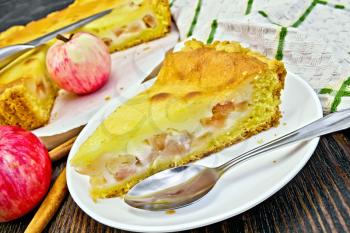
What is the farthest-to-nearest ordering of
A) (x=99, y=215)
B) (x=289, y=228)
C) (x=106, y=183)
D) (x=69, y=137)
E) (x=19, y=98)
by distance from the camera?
(x=19, y=98) < (x=69, y=137) < (x=106, y=183) < (x=99, y=215) < (x=289, y=228)

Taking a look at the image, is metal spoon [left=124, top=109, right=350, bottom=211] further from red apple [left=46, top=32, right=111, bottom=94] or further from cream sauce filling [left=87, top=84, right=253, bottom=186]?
red apple [left=46, top=32, right=111, bottom=94]

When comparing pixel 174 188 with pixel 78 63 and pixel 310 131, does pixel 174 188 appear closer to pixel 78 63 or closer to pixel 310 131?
pixel 310 131

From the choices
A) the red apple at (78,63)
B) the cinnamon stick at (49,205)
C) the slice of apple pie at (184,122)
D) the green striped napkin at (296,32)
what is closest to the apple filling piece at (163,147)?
the slice of apple pie at (184,122)

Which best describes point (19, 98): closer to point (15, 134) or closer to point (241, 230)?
point (15, 134)

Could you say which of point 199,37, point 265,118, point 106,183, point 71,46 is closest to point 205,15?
point 199,37

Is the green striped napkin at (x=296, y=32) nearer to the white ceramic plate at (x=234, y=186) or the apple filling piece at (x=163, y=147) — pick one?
the white ceramic plate at (x=234, y=186)

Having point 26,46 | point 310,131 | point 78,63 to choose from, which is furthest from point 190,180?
point 26,46
